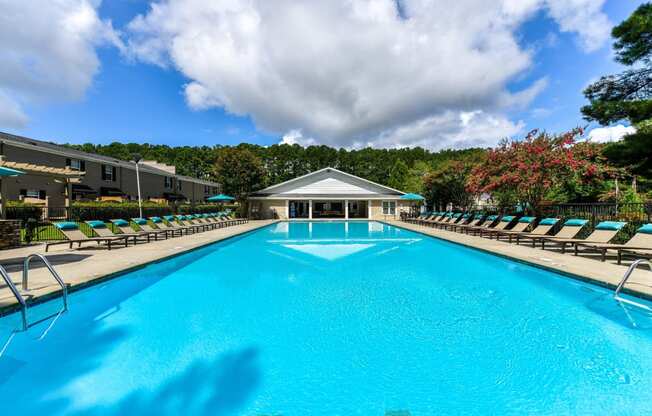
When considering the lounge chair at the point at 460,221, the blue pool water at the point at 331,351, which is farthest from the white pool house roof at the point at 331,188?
the blue pool water at the point at 331,351

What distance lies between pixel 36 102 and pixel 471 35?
78.9 ft

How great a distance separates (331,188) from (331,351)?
28.4 metres

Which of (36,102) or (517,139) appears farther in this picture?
(36,102)

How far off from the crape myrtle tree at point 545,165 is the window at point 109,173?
30.2 meters

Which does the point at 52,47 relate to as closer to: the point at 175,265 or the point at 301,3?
the point at 301,3

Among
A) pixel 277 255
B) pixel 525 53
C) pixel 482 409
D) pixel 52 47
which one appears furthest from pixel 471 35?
pixel 52 47

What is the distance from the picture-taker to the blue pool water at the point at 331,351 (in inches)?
111

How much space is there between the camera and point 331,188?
31906 millimetres

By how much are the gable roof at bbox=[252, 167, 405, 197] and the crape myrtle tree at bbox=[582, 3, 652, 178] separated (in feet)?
59.6

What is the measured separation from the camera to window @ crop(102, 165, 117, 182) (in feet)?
89.5

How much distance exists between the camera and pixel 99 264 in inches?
304

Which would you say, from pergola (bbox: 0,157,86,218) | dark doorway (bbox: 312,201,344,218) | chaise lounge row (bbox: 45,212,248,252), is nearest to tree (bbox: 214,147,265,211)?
chaise lounge row (bbox: 45,212,248,252)

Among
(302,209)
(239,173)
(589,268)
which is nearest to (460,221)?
(589,268)

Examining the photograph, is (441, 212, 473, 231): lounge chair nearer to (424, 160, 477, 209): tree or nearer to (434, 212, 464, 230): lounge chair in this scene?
(434, 212, 464, 230): lounge chair
